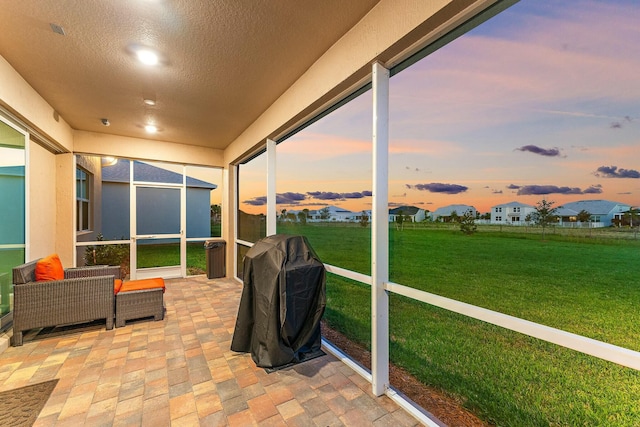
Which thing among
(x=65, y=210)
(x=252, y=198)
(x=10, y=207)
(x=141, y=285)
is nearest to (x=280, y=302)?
(x=141, y=285)

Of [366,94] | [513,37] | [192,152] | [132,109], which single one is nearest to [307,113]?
[366,94]

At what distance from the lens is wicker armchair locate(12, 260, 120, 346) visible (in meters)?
2.78

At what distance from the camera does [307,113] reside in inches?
121

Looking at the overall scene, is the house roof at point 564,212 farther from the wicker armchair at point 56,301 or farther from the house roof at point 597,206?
the wicker armchair at point 56,301

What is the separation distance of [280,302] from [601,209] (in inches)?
86.3

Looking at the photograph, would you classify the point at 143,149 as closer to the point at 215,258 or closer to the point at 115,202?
the point at 115,202

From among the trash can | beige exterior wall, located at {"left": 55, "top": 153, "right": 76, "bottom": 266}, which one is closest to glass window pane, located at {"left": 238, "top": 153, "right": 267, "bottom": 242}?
the trash can

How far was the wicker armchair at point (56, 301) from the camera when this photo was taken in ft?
9.12

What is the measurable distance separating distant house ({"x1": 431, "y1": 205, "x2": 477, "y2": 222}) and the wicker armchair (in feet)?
12.0

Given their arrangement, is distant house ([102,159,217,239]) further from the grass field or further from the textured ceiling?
the grass field

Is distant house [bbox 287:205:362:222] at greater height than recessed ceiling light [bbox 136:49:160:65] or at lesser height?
lesser

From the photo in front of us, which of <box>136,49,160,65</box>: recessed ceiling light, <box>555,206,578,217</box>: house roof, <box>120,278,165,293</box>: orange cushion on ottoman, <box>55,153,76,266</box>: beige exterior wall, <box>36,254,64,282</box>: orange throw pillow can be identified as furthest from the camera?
<box>55,153,76,266</box>: beige exterior wall

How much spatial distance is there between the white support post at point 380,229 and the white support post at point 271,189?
2081 millimetres

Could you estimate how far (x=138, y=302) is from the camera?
3336 millimetres
